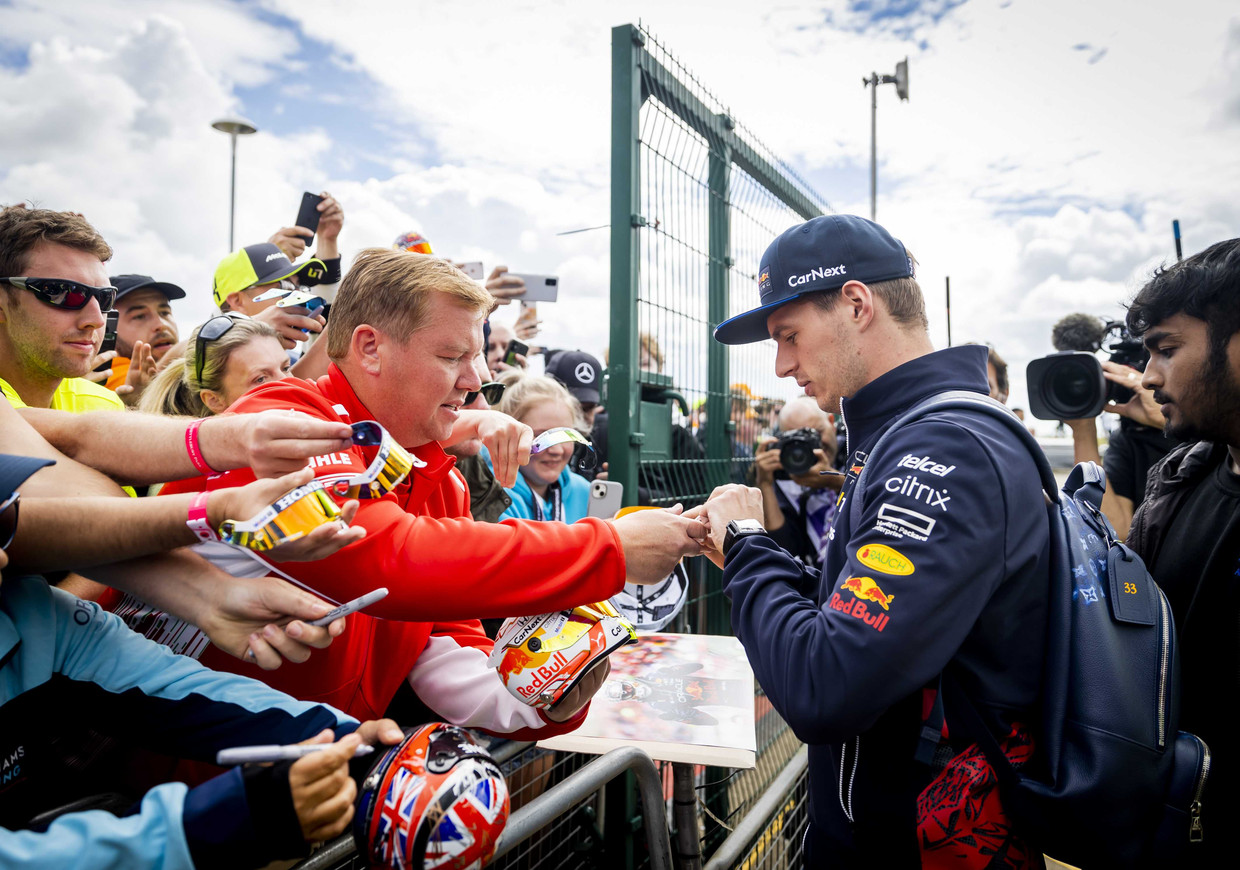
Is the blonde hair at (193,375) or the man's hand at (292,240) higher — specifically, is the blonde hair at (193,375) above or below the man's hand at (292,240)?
below

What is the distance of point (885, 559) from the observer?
1396 mm

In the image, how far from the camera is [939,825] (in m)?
1.45

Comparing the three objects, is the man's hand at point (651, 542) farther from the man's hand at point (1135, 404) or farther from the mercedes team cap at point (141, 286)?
the mercedes team cap at point (141, 286)

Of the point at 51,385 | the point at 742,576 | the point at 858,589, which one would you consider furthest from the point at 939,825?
the point at 51,385

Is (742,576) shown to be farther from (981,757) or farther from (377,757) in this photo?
(377,757)

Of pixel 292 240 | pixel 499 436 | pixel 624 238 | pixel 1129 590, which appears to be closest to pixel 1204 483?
pixel 1129 590

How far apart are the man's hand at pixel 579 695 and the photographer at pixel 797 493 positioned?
8.01ft

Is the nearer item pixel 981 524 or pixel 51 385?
pixel 981 524

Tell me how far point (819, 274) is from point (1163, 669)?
1071 millimetres

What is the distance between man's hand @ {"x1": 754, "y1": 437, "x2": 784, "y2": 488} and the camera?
13.3ft

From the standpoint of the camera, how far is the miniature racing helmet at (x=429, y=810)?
1.04m

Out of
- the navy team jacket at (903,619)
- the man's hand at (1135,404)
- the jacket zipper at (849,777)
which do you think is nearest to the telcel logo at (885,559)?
the navy team jacket at (903,619)

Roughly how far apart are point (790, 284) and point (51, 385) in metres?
2.01

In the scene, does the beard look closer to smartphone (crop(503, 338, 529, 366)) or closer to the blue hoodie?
the blue hoodie
